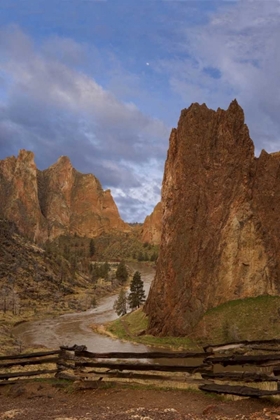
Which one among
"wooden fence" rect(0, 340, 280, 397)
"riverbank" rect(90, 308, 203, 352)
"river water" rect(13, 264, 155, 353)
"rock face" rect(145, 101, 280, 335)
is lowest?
"river water" rect(13, 264, 155, 353)

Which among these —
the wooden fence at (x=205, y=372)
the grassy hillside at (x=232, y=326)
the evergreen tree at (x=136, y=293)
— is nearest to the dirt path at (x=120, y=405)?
the wooden fence at (x=205, y=372)

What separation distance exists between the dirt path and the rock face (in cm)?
3918

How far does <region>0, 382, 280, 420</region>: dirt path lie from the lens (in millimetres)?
10539

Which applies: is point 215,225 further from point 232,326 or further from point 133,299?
point 133,299

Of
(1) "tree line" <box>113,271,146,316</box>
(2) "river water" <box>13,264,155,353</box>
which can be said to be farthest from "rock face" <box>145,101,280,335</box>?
(1) "tree line" <box>113,271,146,316</box>

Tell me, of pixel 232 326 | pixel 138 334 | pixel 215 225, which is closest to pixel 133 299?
pixel 138 334

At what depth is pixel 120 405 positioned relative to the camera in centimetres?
1208

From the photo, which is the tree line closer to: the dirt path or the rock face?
the rock face

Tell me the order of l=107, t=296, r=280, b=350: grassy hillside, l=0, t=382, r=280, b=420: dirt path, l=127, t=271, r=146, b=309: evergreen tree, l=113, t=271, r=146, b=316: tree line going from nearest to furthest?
l=0, t=382, r=280, b=420: dirt path < l=107, t=296, r=280, b=350: grassy hillside < l=113, t=271, r=146, b=316: tree line < l=127, t=271, r=146, b=309: evergreen tree

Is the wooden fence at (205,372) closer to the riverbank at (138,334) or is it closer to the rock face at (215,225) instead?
the riverbank at (138,334)

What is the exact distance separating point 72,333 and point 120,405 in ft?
164

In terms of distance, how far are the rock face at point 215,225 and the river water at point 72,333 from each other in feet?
23.0

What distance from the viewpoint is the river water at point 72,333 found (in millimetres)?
49844

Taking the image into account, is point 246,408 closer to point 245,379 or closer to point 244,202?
point 245,379
